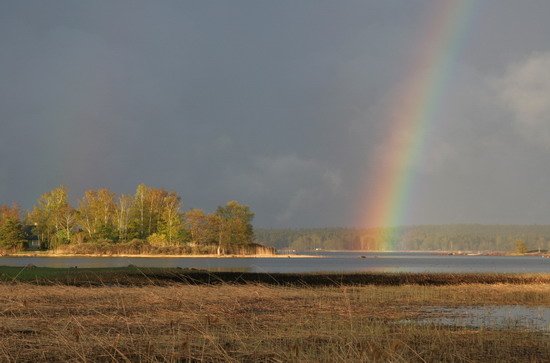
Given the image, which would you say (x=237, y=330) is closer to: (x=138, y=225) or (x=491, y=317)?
(x=491, y=317)

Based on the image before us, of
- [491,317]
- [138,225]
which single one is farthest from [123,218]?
[491,317]

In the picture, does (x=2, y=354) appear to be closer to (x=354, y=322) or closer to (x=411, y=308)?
(x=354, y=322)

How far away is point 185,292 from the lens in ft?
104

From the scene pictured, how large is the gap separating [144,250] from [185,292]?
11180cm

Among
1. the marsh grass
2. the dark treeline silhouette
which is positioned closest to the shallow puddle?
the marsh grass

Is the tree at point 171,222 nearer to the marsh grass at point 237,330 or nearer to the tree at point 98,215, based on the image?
the tree at point 98,215

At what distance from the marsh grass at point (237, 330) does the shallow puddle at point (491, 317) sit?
3.62ft

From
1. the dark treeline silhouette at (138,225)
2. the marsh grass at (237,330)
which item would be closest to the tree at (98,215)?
the dark treeline silhouette at (138,225)

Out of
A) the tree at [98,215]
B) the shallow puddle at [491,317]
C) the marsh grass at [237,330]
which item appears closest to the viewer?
the marsh grass at [237,330]

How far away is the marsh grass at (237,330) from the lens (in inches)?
589

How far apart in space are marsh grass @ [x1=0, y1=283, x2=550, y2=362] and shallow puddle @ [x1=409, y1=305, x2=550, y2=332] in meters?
1.10

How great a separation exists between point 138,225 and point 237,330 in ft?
436

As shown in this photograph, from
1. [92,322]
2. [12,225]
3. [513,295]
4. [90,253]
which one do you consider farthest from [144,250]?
[92,322]

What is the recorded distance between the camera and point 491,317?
27.1 metres
